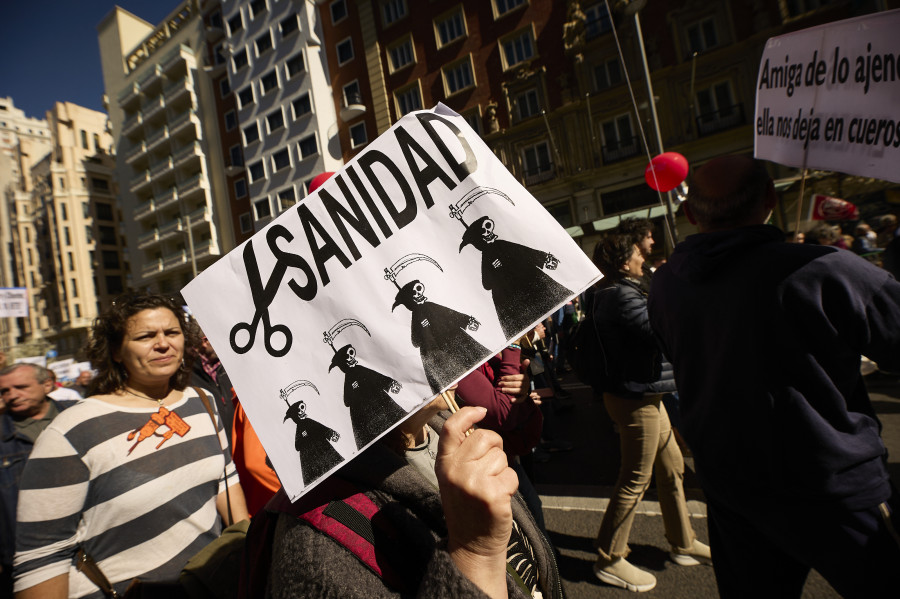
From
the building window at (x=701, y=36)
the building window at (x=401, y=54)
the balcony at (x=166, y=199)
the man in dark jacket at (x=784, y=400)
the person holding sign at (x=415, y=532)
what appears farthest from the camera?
the balcony at (x=166, y=199)

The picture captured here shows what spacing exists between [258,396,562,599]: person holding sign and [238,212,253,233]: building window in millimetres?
28414

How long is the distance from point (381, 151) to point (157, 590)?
1485 millimetres

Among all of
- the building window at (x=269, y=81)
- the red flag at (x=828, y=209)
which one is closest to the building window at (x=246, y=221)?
the building window at (x=269, y=81)

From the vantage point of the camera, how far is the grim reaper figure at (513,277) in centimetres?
107

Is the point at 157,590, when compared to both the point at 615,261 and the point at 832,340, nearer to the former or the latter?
the point at 832,340

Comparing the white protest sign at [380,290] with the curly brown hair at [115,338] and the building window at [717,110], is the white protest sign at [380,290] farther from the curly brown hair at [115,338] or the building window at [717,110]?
the building window at [717,110]

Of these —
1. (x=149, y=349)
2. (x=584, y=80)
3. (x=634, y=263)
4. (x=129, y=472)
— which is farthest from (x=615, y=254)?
(x=584, y=80)

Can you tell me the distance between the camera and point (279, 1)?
24078 millimetres

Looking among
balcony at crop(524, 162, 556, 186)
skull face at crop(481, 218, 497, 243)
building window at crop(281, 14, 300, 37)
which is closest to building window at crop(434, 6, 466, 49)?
balcony at crop(524, 162, 556, 186)

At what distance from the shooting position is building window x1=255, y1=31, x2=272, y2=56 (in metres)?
24.8

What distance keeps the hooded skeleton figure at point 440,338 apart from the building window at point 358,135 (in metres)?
22.7

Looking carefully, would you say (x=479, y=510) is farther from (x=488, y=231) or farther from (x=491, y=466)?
(x=488, y=231)

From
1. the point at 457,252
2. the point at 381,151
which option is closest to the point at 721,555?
the point at 457,252

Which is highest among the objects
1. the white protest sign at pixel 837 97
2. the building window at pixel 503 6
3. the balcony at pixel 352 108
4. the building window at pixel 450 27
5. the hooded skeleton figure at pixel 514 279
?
the building window at pixel 450 27
